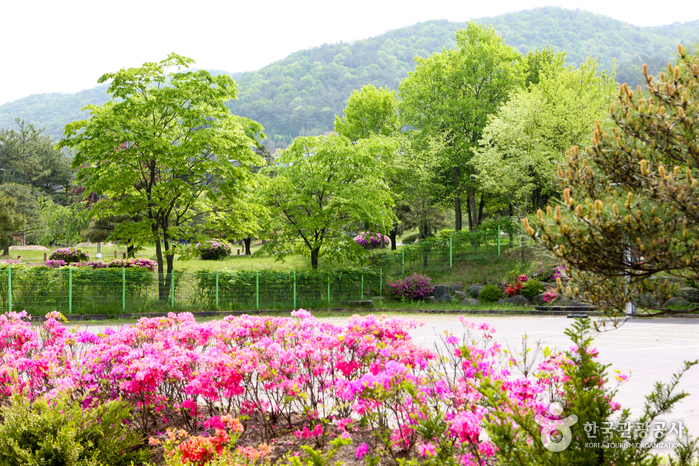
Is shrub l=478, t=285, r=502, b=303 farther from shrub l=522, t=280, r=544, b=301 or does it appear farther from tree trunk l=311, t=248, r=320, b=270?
tree trunk l=311, t=248, r=320, b=270

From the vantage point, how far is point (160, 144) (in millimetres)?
18953

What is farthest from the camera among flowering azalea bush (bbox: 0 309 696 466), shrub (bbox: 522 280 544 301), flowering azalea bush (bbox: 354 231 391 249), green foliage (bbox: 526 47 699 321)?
flowering azalea bush (bbox: 354 231 391 249)

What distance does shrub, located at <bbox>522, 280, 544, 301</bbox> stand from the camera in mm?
23766

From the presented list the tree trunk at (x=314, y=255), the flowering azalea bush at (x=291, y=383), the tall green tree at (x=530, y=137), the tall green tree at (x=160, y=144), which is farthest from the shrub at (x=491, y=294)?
the flowering azalea bush at (x=291, y=383)

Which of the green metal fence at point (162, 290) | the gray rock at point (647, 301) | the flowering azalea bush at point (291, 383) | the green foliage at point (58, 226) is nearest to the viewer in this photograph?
the gray rock at point (647, 301)

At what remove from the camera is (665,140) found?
3.48m

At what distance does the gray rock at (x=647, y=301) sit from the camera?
12.4 feet

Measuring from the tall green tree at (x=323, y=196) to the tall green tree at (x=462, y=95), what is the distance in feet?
32.6

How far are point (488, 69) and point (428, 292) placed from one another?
59.4 ft

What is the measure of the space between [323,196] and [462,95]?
1523 centimetres

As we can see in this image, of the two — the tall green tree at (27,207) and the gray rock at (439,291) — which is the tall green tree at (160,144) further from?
the tall green tree at (27,207)

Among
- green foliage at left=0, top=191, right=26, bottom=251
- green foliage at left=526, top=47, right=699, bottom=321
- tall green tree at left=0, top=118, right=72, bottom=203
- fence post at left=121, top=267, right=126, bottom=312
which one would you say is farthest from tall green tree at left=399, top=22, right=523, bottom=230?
tall green tree at left=0, top=118, right=72, bottom=203

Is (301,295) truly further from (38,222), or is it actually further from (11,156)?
(11,156)

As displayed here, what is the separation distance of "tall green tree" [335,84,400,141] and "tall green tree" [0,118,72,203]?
4307cm
